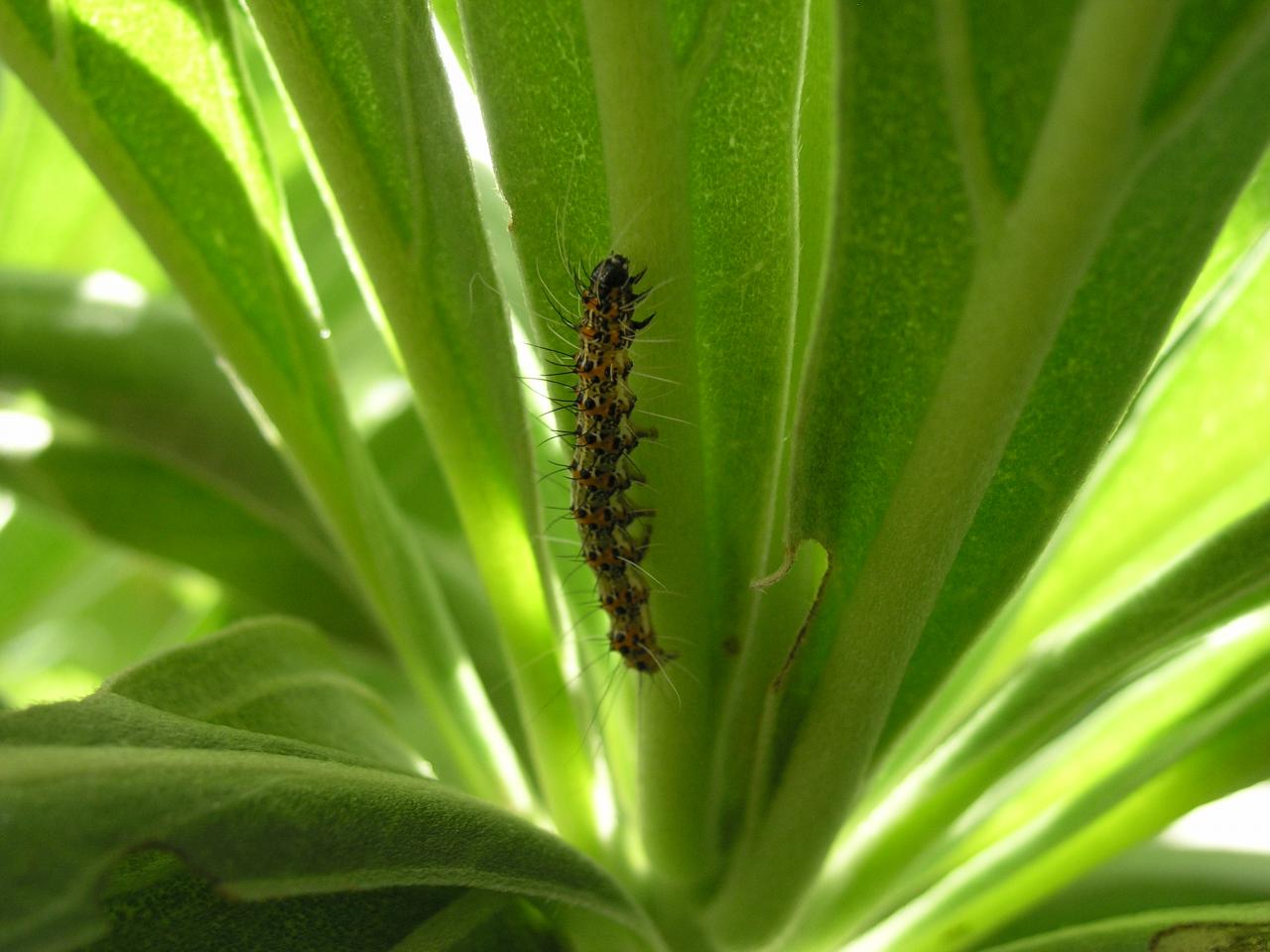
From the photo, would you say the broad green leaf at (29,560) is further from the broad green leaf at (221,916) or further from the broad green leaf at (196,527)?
the broad green leaf at (221,916)

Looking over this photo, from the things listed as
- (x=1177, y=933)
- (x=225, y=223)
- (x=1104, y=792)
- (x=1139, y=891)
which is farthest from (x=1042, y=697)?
(x=225, y=223)

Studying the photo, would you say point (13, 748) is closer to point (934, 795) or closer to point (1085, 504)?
point (934, 795)

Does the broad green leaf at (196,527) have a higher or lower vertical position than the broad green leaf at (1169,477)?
higher

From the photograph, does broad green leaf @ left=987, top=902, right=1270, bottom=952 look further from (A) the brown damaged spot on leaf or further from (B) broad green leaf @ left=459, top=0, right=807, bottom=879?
(B) broad green leaf @ left=459, top=0, right=807, bottom=879

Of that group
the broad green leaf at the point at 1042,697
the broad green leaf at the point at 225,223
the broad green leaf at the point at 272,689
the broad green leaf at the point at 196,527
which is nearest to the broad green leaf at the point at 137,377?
the broad green leaf at the point at 196,527

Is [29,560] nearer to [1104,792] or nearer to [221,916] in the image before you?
[221,916]

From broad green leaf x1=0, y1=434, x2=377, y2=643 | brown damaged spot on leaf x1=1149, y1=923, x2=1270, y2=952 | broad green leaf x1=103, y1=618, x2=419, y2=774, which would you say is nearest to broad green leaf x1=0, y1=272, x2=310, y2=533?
broad green leaf x1=0, y1=434, x2=377, y2=643

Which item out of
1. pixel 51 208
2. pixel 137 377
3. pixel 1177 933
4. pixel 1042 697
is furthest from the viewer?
pixel 51 208
